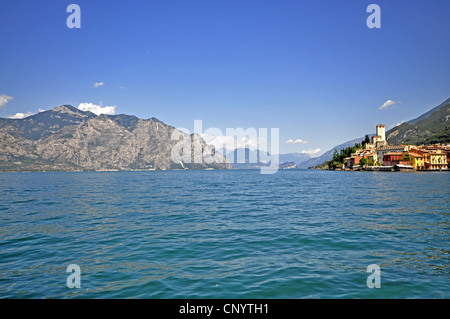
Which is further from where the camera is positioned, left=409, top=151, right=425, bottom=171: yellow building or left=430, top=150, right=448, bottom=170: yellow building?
left=409, top=151, right=425, bottom=171: yellow building

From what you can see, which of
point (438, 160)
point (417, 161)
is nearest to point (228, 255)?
point (417, 161)

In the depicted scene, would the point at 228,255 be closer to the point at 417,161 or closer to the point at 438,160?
the point at 417,161

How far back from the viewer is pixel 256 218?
86.1ft

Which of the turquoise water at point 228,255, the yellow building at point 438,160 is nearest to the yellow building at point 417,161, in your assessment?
the yellow building at point 438,160

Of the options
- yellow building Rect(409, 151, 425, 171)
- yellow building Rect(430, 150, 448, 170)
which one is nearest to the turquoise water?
yellow building Rect(409, 151, 425, 171)

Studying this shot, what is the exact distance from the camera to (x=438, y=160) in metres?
173

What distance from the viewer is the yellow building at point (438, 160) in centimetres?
17088

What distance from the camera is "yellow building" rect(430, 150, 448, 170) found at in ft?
561

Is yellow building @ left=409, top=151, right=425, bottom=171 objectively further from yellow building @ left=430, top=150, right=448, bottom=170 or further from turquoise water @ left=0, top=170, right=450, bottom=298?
turquoise water @ left=0, top=170, right=450, bottom=298

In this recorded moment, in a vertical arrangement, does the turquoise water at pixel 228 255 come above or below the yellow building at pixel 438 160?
below

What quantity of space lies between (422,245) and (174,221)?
18743 millimetres

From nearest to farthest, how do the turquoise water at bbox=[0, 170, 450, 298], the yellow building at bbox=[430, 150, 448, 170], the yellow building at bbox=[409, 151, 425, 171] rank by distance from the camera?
the turquoise water at bbox=[0, 170, 450, 298]
the yellow building at bbox=[430, 150, 448, 170]
the yellow building at bbox=[409, 151, 425, 171]

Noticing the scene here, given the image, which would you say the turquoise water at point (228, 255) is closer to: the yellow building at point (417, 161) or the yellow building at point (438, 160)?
the yellow building at point (417, 161)
